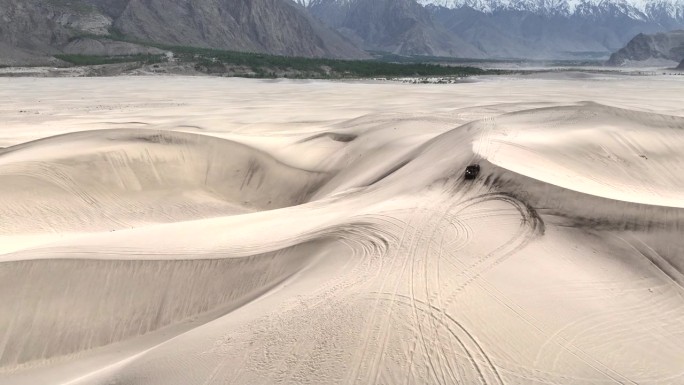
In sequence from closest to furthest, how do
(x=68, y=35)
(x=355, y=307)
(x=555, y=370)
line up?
1. (x=555, y=370)
2. (x=355, y=307)
3. (x=68, y=35)

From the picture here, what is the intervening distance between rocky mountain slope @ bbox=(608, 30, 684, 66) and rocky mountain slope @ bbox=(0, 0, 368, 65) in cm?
8275

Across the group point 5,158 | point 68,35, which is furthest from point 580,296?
point 68,35

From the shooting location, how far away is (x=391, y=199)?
8805 mm

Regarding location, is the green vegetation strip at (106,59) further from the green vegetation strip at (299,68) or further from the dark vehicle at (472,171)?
the dark vehicle at (472,171)

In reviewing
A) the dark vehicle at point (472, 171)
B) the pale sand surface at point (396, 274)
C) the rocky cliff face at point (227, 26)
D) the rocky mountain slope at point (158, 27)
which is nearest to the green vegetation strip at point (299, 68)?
the rocky mountain slope at point (158, 27)

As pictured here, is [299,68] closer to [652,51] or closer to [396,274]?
Answer: [396,274]

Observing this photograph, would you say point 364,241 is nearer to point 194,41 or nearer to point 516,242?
point 516,242

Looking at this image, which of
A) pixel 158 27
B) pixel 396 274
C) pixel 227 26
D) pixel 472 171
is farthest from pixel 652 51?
pixel 396 274

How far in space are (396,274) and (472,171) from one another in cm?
344

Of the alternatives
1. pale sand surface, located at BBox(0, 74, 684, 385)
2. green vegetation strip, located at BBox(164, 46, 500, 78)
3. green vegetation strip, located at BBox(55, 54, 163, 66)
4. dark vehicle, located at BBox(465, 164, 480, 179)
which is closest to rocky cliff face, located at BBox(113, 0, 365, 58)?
green vegetation strip, located at BBox(164, 46, 500, 78)

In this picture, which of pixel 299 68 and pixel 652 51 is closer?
pixel 299 68

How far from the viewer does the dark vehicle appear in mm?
8508

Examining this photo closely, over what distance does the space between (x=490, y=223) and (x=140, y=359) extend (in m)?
4.55

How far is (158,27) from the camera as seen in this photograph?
→ 4867 inches
